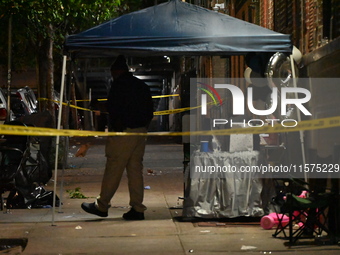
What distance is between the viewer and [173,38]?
10.8m

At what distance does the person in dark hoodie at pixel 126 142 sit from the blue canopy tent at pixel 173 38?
403mm

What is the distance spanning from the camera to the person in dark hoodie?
35.2 ft

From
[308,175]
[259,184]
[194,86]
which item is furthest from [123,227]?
[194,86]

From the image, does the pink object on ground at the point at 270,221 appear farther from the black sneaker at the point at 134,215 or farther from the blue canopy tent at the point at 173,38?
the blue canopy tent at the point at 173,38

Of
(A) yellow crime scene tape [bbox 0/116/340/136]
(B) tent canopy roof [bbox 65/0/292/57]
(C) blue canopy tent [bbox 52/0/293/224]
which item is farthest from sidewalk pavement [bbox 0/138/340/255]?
(B) tent canopy roof [bbox 65/0/292/57]

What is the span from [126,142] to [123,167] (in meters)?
0.34

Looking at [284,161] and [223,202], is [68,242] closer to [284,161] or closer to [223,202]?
[223,202]

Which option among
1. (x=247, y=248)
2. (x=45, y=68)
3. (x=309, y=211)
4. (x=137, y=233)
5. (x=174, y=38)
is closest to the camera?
(x=247, y=248)

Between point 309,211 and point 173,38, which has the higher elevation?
point 173,38

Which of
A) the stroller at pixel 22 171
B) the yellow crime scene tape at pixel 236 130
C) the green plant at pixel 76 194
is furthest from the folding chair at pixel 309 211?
the green plant at pixel 76 194

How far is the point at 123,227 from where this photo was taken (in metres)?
10.1

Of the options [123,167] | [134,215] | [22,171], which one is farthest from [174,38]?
[22,171]

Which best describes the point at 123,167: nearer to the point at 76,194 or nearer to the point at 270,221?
the point at 270,221

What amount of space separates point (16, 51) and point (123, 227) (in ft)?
81.5
